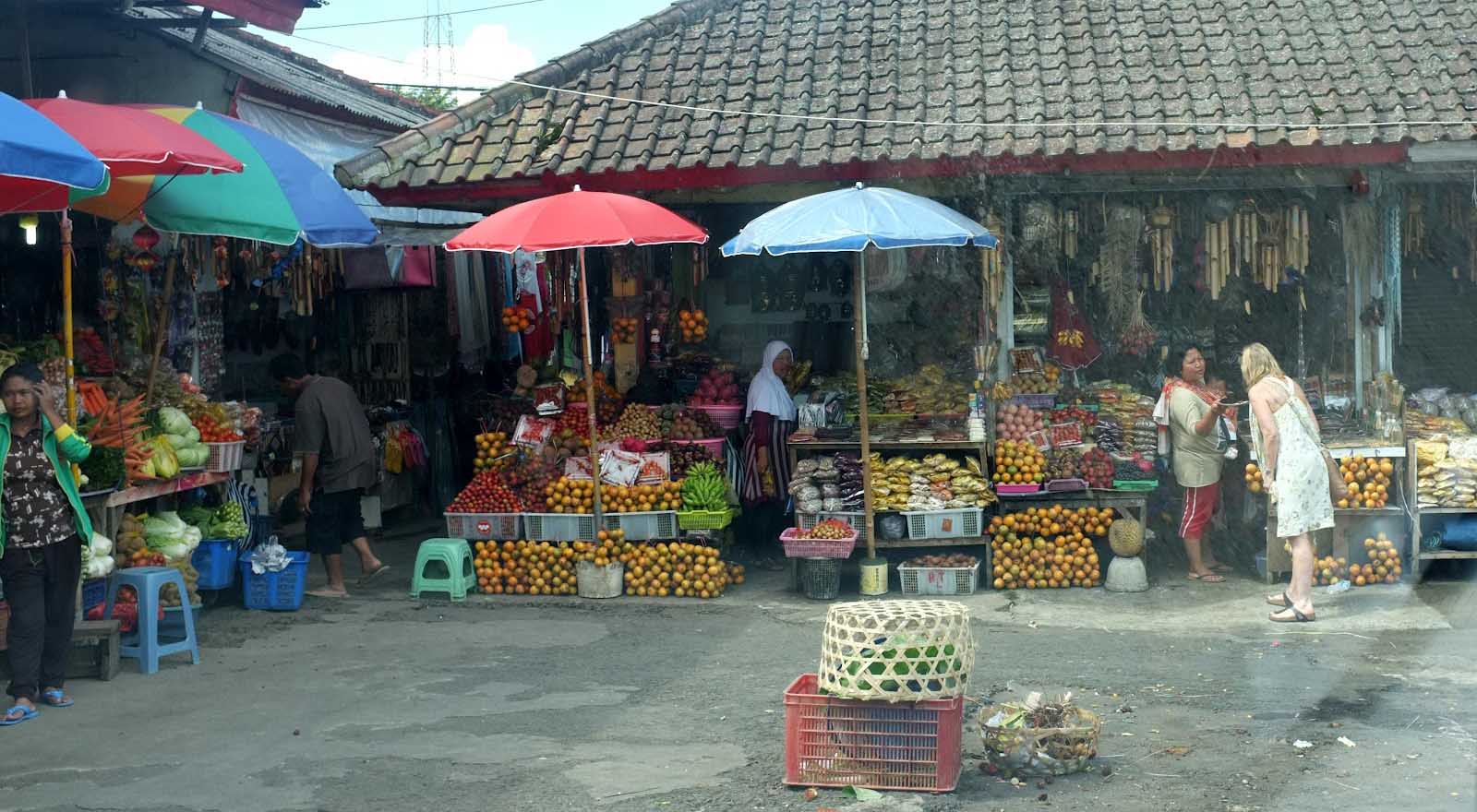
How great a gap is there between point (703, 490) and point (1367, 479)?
4766 millimetres

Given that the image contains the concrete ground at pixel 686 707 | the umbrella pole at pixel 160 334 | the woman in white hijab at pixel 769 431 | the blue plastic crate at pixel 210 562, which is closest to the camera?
the concrete ground at pixel 686 707

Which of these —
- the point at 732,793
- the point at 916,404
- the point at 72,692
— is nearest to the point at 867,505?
the point at 916,404

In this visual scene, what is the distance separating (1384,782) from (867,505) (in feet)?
15.7

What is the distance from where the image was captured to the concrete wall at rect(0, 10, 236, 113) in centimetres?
1167

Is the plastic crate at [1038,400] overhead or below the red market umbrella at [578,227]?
below

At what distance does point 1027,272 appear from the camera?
12.0 metres

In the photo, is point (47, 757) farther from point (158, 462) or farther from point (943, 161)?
point (943, 161)

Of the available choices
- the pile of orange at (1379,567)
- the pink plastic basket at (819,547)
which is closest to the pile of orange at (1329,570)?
the pile of orange at (1379,567)

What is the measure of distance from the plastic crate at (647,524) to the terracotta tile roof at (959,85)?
262 cm

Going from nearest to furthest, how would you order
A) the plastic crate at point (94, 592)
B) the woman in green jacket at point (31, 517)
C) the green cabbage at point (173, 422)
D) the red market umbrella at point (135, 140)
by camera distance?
1. the woman in green jacket at point (31, 517)
2. the red market umbrella at point (135, 140)
3. the plastic crate at point (94, 592)
4. the green cabbage at point (173, 422)

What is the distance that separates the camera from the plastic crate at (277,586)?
10.4 meters

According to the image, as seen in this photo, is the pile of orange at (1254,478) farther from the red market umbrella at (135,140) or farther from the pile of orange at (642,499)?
the red market umbrella at (135,140)

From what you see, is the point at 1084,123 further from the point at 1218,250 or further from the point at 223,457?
the point at 223,457

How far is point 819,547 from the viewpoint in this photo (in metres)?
10.4
